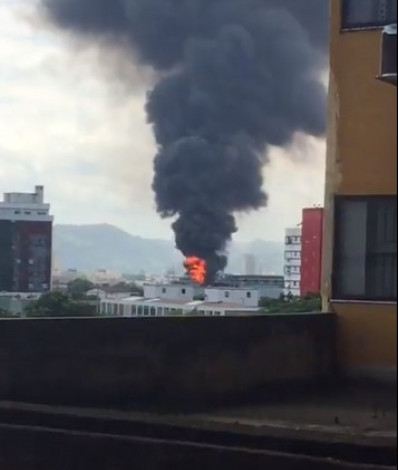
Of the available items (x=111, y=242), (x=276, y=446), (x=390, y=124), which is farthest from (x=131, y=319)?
(x=111, y=242)

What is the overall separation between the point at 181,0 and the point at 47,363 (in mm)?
56372

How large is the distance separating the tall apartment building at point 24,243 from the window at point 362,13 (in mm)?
34378

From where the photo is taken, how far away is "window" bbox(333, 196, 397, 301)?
63.1 inches

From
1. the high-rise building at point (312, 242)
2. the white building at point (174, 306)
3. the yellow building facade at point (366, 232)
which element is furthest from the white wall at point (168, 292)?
the yellow building facade at point (366, 232)

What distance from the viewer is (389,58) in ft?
5.19

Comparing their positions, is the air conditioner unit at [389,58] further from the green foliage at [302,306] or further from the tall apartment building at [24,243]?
the tall apartment building at [24,243]

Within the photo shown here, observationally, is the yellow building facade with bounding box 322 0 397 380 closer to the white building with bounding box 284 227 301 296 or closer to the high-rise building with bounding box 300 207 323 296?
the high-rise building with bounding box 300 207 323 296

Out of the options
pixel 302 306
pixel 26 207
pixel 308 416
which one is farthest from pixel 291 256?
pixel 308 416

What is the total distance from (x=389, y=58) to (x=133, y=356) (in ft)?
15.5

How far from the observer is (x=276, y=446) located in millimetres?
4066

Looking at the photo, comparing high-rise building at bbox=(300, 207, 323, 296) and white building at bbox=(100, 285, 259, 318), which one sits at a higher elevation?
high-rise building at bbox=(300, 207, 323, 296)

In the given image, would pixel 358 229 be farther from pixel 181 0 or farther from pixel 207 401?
pixel 181 0

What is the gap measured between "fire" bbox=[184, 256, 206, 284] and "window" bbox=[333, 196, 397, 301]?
48.8 metres

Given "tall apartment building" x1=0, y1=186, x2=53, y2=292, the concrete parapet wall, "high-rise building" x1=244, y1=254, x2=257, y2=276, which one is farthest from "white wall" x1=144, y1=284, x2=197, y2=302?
"high-rise building" x1=244, y1=254, x2=257, y2=276
